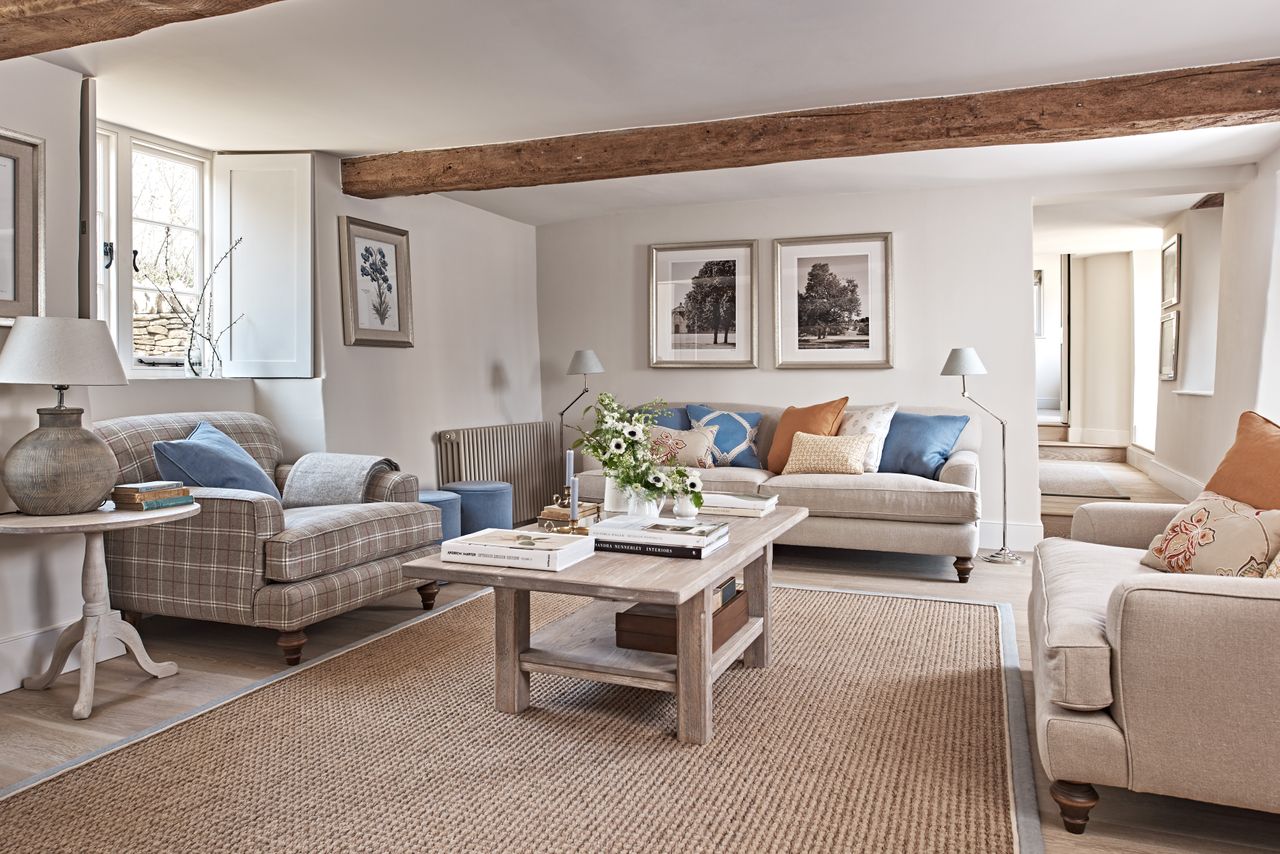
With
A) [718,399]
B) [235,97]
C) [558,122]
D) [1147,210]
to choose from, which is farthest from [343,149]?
[1147,210]

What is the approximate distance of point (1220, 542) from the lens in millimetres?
2484

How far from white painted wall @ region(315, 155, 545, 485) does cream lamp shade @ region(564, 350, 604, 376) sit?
577 millimetres

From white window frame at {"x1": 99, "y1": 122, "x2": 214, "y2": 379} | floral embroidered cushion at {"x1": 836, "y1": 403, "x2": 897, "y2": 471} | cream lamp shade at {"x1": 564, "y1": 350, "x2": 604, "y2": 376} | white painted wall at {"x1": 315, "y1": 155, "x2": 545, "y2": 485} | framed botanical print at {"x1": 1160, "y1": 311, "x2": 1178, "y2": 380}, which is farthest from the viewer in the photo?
framed botanical print at {"x1": 1160, "y1": 311, "x2": 1178, "y2": 380}

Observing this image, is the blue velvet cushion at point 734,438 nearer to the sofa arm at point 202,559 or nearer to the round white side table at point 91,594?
the sofa arm at point 202,559

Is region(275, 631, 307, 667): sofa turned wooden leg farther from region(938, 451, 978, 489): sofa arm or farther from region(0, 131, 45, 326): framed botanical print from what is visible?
region(938, 451, 978, 489): sofa arm

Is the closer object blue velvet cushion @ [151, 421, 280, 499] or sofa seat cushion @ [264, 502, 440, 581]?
sofa seat cushion @ [264, 502, 440, 581]

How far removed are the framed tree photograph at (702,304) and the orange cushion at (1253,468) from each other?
11.7 feet

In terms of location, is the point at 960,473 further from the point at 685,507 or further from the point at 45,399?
the point at 45,399

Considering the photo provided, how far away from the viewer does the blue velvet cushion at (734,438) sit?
5.62 meters

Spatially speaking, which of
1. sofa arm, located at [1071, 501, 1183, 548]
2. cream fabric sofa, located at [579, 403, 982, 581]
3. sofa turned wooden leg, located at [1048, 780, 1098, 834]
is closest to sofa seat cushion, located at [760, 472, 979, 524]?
cream fabric sofa, located at [579, 403, 982, 581]

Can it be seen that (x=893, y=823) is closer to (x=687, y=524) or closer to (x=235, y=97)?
(x=687, y=524)

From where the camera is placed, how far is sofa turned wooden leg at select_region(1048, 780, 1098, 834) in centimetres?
204

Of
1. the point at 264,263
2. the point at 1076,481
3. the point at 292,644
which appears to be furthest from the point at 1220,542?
the point at 1076,481

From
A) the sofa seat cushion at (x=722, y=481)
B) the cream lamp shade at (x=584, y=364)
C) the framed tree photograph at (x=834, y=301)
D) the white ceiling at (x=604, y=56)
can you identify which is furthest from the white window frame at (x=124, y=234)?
the framed tree photograph at (x=834, y=301)
